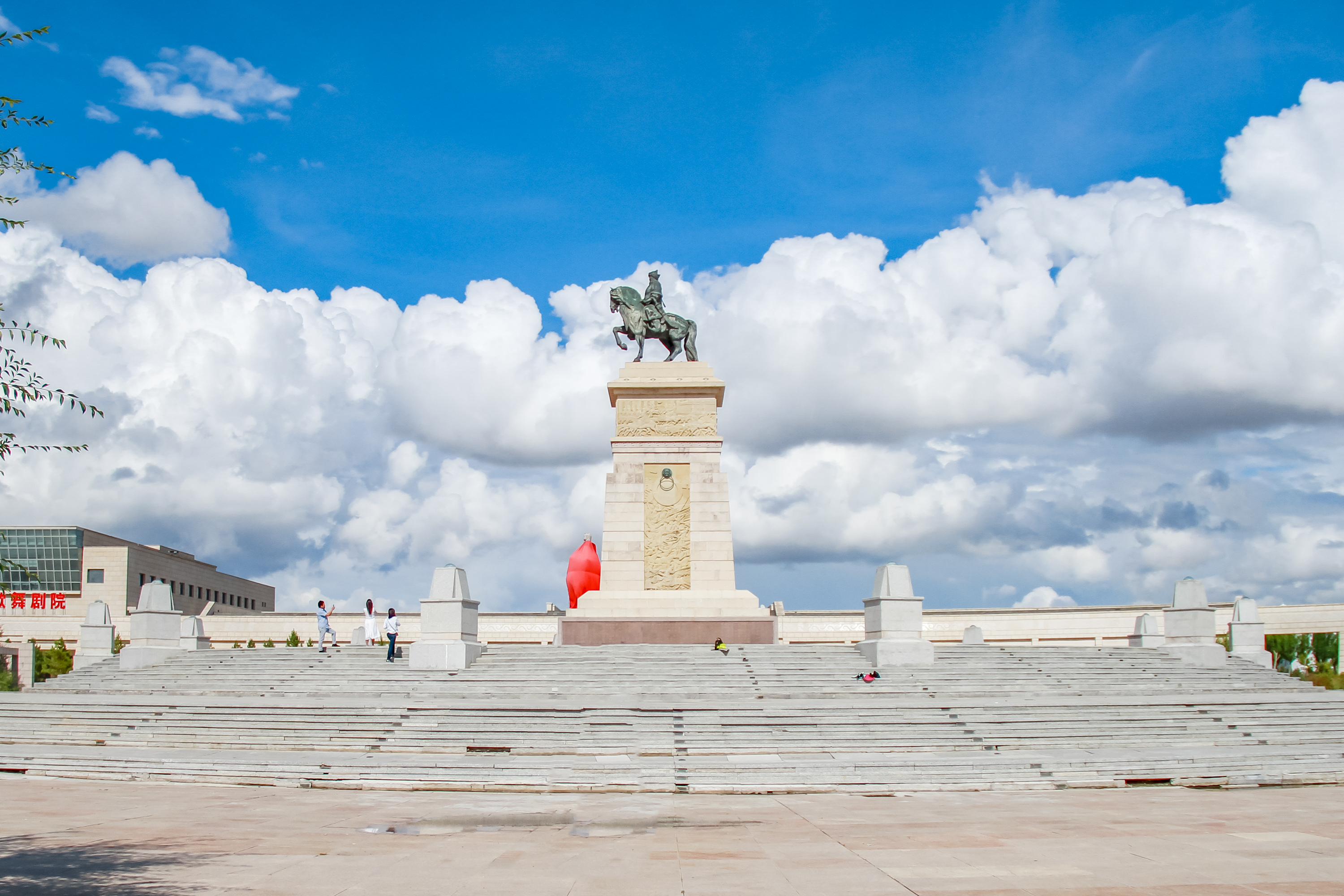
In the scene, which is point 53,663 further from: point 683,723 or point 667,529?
point 683,723

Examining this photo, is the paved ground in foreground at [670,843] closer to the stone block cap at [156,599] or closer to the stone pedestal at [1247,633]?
the stone block cap at [156,599]

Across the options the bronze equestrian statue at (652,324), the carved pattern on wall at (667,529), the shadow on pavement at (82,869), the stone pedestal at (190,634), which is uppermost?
the bronze equestrian statue at (652,324)

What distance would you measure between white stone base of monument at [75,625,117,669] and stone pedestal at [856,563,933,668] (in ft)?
68.4

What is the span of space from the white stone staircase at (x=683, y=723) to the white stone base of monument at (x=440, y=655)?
1.09 feet

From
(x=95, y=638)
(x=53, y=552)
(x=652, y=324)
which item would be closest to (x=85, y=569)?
(x=53, y=552)

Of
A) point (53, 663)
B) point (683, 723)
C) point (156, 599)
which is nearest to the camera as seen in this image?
point (683, 723)

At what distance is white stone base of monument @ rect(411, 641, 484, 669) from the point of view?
25.2 m

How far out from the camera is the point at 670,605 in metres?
31.5

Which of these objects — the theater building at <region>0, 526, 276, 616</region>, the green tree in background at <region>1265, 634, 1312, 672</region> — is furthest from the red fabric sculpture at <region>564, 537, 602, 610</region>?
the theater building at <region>0, 526, 276, 616</region>

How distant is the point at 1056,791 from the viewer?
1647 cm

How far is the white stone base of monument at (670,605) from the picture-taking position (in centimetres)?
3128

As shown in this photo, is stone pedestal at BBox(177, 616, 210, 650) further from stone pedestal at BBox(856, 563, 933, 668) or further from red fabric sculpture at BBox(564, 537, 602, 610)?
stone pedestal at BBox(856, 563, 933, 668)

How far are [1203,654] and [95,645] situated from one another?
30172mm

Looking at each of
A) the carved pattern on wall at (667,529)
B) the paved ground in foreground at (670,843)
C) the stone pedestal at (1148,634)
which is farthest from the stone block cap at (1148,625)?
the paved ground in foreground at (670,843)
